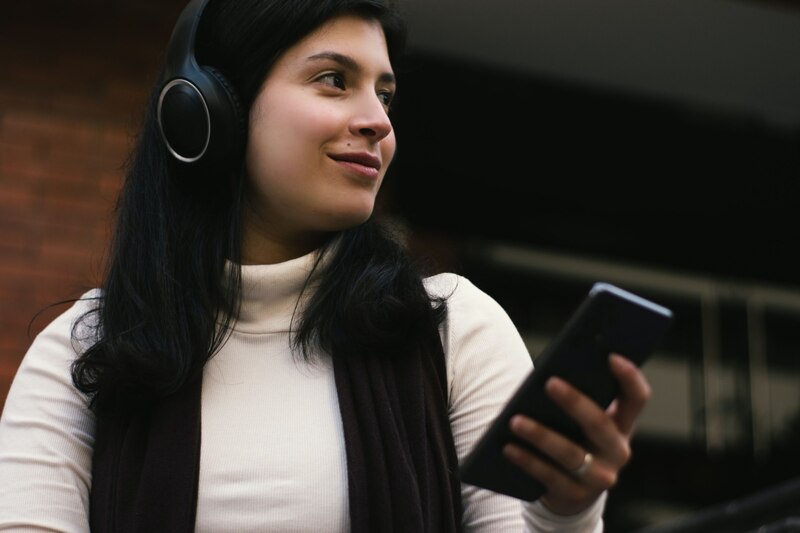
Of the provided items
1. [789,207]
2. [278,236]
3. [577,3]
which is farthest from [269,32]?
[789,207]

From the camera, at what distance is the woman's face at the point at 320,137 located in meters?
2.01

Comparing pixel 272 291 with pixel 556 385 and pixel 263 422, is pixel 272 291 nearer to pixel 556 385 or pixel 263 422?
pixel 263 422

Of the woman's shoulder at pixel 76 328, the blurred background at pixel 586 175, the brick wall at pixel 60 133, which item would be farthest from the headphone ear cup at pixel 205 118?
the blurred background at pixel 586 175

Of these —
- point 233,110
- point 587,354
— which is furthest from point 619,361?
point 233,110

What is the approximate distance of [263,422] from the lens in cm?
196

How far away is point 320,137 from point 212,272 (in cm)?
30

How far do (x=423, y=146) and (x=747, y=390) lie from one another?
2083 millimetres

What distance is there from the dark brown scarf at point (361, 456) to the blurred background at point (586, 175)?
7.63ft

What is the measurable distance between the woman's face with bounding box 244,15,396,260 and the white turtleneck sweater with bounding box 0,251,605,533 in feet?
0.33

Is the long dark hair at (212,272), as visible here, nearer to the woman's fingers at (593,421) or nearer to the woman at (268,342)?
the woman at (268,342)

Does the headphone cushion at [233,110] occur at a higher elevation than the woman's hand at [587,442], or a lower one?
higher

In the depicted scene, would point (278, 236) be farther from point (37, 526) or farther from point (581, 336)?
point (581, 336)

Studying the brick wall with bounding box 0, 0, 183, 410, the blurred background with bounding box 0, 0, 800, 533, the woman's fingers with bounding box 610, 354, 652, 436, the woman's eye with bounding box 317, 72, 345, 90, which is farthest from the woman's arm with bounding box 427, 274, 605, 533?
the blurred background with bounding box 0, 0, 800, 533

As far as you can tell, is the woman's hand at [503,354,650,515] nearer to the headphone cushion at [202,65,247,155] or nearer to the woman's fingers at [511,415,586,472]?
the woman's fingers at [511,415,586,472]
